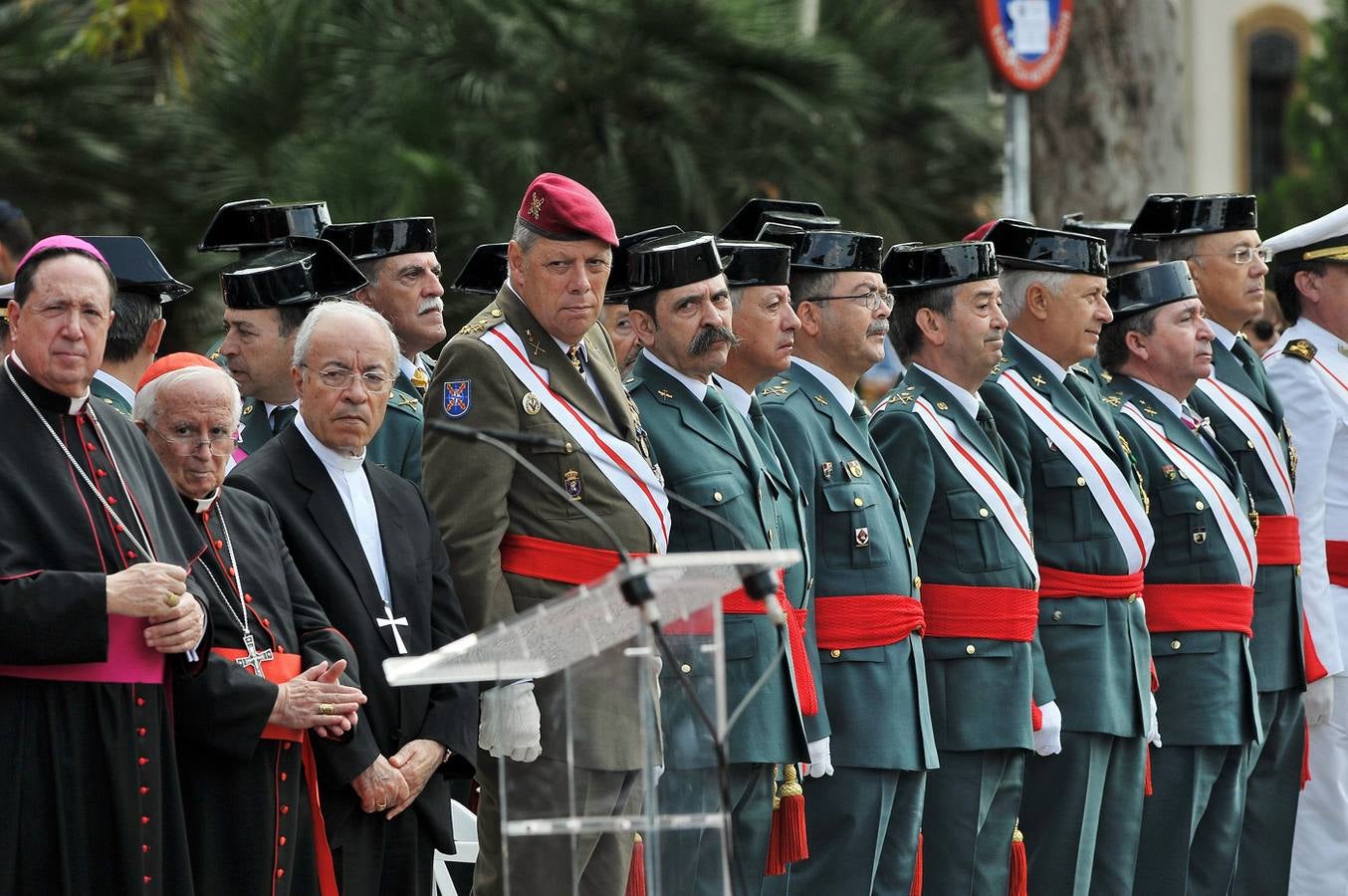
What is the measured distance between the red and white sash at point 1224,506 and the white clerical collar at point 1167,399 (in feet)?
0.63

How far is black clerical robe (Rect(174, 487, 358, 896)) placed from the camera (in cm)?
483

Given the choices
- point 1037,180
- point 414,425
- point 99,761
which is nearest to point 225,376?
point 99,761

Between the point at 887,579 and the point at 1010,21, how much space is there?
7262 mm

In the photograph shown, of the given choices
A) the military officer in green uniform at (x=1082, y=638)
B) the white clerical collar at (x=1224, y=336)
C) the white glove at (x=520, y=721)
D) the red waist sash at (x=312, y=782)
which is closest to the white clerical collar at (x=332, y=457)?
the red waist sash at (x=312, y=782)

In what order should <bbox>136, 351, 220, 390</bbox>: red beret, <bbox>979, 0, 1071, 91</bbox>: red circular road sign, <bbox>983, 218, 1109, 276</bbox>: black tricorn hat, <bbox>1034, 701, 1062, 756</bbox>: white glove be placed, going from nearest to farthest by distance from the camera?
<bbox>136, 351, 220, 390</bbox>: red beret, <bbox>1034, 701, 1062, 756</bbox>: white glove, <bbox>983, 218, 1109, 276</bbox>: black tricorn hat, <bbox>979, 0, 1071, 91</bbox>: red circular road sign

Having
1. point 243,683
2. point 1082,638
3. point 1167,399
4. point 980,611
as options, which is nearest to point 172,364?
point 243,683

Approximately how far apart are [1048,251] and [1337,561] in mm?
1736

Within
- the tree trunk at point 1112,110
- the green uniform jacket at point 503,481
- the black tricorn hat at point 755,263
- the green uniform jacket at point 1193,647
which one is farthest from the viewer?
the tree trunk at point 1112,110

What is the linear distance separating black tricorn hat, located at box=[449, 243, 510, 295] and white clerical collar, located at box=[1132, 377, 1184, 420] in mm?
2362

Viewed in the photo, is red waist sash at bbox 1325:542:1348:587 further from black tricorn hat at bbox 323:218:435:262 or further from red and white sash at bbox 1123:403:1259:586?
black tricorn hat at bbox 323:218:435:262

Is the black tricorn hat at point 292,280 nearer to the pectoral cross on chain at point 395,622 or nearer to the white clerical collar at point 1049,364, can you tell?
the pectoral cross on chain at point 395,622

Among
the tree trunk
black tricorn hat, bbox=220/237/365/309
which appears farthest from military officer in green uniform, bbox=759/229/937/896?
the tree trunk

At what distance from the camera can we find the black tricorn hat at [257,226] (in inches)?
283

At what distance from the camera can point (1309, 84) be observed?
74.4 ft
